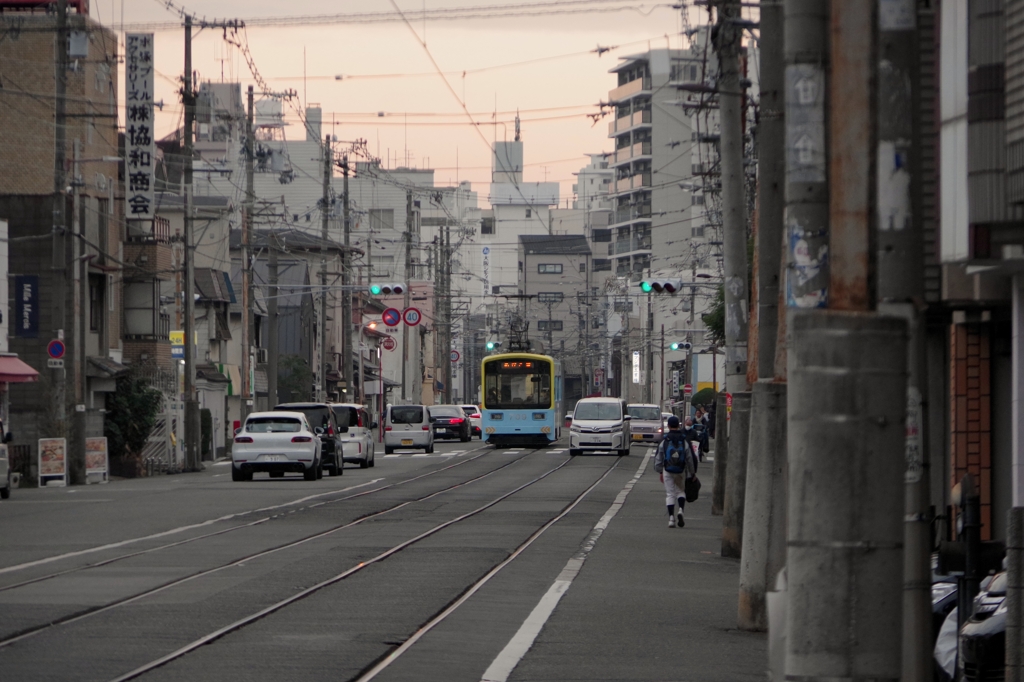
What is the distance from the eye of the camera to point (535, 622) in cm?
1230

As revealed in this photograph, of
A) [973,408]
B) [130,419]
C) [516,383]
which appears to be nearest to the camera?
[973,408]

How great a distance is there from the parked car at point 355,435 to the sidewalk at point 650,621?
24.5 meters

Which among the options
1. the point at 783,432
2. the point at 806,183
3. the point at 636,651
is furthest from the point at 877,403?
the point at 783,432

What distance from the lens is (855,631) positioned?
17.3 ft

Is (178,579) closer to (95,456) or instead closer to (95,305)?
(95,456)

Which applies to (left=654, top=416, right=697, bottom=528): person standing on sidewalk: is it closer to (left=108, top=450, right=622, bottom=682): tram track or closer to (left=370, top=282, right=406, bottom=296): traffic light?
(left=108, top=450, right=622, bottom=682): tram track

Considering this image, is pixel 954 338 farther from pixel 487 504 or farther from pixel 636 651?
pixel 487 504

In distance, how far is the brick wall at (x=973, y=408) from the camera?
17.1 m

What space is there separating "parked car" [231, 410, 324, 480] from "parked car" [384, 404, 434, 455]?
21.1 meters

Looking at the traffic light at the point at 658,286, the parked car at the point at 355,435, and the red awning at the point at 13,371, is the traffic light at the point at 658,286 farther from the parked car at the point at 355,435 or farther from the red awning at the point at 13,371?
the red awning at the point at 13,371

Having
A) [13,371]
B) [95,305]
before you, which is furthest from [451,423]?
[13,371]

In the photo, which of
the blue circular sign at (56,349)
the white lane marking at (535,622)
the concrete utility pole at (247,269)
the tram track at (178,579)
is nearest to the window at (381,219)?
the concrete utility pole at (247,269)

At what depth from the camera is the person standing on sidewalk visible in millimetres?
22422

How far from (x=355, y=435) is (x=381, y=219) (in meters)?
72.8
